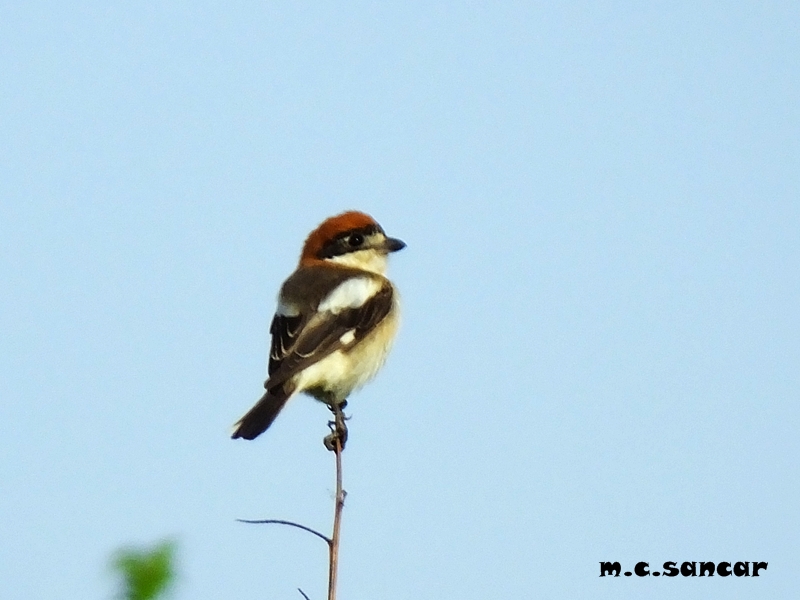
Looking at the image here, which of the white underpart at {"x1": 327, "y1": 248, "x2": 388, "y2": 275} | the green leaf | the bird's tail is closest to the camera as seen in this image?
the green leaf

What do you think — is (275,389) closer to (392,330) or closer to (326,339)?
(326,339)

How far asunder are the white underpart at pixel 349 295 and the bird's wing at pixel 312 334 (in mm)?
15

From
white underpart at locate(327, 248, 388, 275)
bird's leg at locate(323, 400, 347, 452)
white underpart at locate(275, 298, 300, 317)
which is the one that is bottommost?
bird's leg at locate(323, 400, 347, 452)

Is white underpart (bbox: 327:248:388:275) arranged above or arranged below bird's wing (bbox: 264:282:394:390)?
above

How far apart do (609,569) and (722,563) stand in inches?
15.4

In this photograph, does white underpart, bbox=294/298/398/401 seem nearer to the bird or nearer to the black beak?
the bird

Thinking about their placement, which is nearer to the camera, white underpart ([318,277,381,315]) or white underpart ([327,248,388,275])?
white underpart ([318,277,381,315])

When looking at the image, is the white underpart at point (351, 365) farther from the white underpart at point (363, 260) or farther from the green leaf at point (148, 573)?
the green leaf at point (148, 573)

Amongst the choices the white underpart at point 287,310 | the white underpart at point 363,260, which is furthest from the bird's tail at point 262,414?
the white underpart at point 363,260

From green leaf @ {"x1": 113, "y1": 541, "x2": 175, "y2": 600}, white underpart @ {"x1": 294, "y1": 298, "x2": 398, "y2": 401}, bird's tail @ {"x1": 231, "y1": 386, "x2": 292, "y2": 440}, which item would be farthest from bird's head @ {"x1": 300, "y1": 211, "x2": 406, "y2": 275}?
green leaf @ {"x1": 113, "y1": 541, "x2": 175, "y2": 600}

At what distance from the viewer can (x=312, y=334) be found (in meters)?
5.02

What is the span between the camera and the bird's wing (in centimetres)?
489

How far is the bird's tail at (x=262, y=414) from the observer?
4.45m

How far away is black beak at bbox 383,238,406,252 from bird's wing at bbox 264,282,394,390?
2.08 ft
